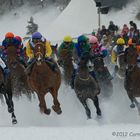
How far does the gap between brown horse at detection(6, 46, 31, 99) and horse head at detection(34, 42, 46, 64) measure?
5.71ft

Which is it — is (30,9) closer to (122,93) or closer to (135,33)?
(135,33)

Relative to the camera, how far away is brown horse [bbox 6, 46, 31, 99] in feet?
47.1

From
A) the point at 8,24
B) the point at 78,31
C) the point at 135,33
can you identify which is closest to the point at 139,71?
the point at 135,33

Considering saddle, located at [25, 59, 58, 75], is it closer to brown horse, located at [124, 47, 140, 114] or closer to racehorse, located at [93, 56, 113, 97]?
brown horse, located at [124, 47, 140, 114]

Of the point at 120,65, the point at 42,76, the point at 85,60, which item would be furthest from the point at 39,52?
the point at 120,65

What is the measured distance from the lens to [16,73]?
50.2 feet

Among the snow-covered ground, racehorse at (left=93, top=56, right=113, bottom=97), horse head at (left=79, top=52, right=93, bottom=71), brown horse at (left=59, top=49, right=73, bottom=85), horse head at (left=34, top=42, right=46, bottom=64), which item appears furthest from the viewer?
brown horse at (left=59, top=49, right=73, bottom=85)

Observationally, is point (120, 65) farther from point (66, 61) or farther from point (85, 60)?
point (85, 60)

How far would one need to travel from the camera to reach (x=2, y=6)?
3155 inches

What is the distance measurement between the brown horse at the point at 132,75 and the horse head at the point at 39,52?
2117 millimetres

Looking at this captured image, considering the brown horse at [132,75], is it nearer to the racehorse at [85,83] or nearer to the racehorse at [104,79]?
the racehorse at [85,83]

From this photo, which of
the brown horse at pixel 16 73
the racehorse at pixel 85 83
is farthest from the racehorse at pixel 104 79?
the racehorse at pixel 85 83

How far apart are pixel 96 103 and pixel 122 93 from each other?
8.71 feet

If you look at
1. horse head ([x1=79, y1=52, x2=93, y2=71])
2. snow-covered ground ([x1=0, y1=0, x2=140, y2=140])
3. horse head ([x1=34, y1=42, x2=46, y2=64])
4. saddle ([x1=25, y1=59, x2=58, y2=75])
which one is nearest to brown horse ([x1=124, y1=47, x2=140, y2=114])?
snow-covered ground ([x1=0, y1=0, x2=140, y2=140])
